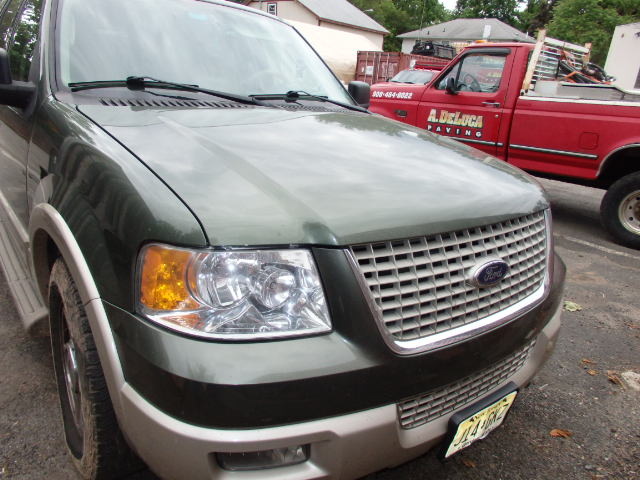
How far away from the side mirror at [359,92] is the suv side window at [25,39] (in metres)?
1.86

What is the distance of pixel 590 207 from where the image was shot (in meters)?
7.12

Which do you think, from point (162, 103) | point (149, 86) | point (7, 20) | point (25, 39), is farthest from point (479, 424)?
point (7, 20)

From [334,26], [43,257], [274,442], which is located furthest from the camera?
[334,26]

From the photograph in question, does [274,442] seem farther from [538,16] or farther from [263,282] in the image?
[538,16]

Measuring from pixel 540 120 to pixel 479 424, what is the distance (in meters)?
4.85

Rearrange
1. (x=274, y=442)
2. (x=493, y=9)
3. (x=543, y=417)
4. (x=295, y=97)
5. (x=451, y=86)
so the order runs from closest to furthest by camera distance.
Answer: (x=274, y=442) < (x=543, y=417) < (x=295, y=97) < (x=451, y=86) < (x=493, y=9)

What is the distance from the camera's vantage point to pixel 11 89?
2.10 m

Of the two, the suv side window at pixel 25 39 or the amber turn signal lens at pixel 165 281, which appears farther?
the suv side window at pixel 25 39

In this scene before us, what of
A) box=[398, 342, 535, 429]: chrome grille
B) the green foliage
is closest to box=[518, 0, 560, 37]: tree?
the green foliage

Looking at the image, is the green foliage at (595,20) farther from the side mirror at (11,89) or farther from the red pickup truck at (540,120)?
the side mirror at (11,89)

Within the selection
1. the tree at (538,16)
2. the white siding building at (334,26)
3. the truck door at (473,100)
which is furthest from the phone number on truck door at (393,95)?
the tree at (538,16)

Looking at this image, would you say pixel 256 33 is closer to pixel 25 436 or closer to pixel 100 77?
pixel 100 77

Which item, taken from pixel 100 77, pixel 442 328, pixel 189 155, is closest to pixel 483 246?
pixel 442 328

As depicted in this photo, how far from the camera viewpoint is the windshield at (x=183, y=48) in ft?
7.30
